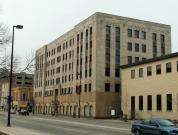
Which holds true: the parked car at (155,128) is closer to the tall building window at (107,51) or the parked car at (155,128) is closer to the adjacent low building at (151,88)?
the adjacent low building at (151,88)

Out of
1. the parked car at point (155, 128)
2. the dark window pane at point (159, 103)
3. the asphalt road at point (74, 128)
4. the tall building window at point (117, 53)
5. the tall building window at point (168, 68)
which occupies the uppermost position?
the tall building window at point (117, 53)

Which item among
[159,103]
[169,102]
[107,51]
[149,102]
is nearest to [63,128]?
[169,102]

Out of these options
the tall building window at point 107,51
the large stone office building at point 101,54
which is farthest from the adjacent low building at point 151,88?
the large stone office building at point 101,54

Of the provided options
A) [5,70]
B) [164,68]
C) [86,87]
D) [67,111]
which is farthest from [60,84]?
[5,70]

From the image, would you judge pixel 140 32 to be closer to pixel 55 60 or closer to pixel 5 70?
pixel 55 60

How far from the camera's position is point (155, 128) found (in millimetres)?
27422

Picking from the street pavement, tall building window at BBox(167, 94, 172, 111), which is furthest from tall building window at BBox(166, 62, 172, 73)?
the street pavement

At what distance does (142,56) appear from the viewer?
302 feet

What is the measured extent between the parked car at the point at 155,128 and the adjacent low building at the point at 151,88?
36.4 meters

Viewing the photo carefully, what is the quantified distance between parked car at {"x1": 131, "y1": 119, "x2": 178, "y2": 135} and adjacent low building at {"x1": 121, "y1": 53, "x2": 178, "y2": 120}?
36392 millimetres

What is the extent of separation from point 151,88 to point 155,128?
45.2 m

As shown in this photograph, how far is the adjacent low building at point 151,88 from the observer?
6656 cm

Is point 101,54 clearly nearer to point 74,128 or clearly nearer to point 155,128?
point 74,128

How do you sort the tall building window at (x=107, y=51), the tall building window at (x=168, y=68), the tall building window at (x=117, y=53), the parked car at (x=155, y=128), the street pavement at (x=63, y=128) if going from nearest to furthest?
the parked car at (x=155, y=128), the street pavement at (x=63, y=128), the tall building window at (x=168, y=68), the tall building window at (x=107, y=51), the tall building window at (x=117, y=53)
